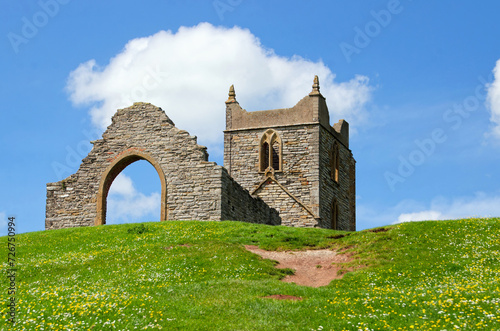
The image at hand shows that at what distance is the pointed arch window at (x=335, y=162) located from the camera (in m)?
50.4

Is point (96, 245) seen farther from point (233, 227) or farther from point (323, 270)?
point (323, 270)

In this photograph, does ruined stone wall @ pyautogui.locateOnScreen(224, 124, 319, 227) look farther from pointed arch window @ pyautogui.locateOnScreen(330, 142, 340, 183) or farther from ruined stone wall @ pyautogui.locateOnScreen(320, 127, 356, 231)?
pointed arch window @ pyautogui.locateOnScreen(330, 142, 340, 183)

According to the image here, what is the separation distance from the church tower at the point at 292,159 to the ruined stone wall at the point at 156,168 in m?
6.31

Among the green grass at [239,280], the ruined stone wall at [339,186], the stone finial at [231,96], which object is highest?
the stone finial at [231,96]

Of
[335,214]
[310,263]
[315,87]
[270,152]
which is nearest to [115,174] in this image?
[270,152]

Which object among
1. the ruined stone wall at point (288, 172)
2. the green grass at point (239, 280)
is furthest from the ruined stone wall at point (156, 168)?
the ruined stone wall at point (288, 172)

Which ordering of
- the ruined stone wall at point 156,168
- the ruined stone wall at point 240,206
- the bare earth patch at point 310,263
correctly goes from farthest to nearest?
the ruined stone wall at point 156,168 < the ruined stone wall at point 240,206 < the bare earth patch at point 310,263

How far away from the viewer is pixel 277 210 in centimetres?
4728

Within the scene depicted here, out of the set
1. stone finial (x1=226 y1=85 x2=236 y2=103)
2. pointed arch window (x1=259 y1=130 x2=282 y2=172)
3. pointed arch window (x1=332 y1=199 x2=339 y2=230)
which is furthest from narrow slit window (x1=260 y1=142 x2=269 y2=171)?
pointed arch window (x1=332 y1=199 x2=339 y2=230)

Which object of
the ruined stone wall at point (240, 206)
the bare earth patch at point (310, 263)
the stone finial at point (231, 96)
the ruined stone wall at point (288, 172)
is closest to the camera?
the bare earth patch at point (310, 263)

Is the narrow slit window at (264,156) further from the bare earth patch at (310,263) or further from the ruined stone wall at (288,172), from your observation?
the bare earth patch at (310,263)

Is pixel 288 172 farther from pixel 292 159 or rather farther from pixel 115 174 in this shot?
pixel 115 174

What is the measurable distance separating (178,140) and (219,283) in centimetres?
1709

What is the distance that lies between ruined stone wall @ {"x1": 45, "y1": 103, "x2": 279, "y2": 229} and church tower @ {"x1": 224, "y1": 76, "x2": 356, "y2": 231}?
Result: 20.7 feet
